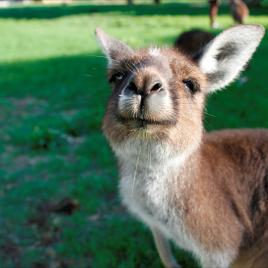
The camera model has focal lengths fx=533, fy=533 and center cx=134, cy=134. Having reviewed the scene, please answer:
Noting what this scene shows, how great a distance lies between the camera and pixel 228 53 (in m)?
3.63

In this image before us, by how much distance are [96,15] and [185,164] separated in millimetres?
19999

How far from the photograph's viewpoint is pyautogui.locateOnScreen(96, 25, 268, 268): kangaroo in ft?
10.3

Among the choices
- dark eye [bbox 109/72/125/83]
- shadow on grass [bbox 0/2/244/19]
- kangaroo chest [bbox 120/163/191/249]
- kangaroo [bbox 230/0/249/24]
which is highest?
dark eye [bbox 109/72/125/83]

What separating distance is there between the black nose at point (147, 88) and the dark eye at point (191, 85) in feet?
1.40

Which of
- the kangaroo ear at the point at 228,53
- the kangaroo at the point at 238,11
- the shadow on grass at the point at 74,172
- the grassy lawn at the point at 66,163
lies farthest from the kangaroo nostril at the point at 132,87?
the kangaroo at the point at 238,11

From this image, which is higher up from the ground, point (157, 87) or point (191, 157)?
point (157, 87)

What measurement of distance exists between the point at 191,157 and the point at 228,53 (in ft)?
2.50

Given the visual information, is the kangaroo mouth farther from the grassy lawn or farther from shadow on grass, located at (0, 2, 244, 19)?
shadow on grass, located at (0, 2, 244, 19)

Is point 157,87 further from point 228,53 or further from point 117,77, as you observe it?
point 228,53

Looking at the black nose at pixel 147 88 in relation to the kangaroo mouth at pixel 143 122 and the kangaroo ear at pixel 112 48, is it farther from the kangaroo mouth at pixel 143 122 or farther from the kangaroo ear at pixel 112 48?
the kangaroo ear at pixel 112 48

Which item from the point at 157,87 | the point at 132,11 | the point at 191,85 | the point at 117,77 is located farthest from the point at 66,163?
the point at 132,11

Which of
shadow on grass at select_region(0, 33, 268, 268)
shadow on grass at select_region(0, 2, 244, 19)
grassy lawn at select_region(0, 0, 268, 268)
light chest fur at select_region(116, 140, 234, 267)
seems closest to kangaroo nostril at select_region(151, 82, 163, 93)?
light chest fur at select_region(116, 140, 234, 267)

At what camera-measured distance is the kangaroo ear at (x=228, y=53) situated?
134 inches

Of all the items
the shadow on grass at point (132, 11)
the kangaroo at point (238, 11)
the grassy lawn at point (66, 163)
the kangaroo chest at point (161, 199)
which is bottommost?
Answer: the shadow on grass at point (132, 11)
